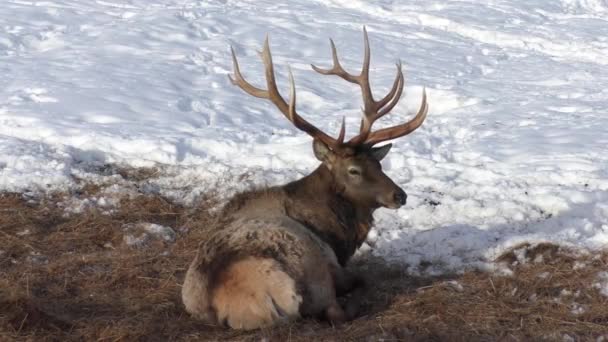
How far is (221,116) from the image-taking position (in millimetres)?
11641

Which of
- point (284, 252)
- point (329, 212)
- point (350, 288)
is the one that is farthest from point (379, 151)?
point (284, 252)

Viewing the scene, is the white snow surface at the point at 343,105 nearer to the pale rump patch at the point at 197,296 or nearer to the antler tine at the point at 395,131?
the antler tine at the point at 395,131

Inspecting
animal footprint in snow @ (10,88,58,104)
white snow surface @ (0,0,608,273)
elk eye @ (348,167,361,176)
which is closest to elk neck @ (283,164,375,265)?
elk eye @ (348,167,361,176)

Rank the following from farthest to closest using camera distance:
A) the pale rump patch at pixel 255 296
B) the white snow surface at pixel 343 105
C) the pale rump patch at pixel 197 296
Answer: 1. the white snow surface at pixel 343 105
2. the pale rump patch at pixel 197 296
3. the pale rump patch at pixel 255 296

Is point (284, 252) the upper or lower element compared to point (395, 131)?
lower

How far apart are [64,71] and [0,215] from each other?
18.5ft

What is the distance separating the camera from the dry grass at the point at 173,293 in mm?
5473

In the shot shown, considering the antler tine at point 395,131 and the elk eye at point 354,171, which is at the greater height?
the antler tine at point 395,131

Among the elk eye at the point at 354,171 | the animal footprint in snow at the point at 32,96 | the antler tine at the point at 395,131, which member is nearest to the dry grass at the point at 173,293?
the elk eye at the point at 354,171

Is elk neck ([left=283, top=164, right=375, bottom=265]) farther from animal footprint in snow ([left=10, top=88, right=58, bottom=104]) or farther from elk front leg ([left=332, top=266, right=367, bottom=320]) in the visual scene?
animal footprint in snow ([left=10, top=88, right=58, bottom=104])

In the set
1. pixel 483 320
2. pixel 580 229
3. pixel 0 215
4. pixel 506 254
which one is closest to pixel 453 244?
pixel 506 254

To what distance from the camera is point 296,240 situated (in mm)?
5820

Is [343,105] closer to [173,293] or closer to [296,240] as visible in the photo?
[173,293]

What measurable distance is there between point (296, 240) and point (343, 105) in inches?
284
